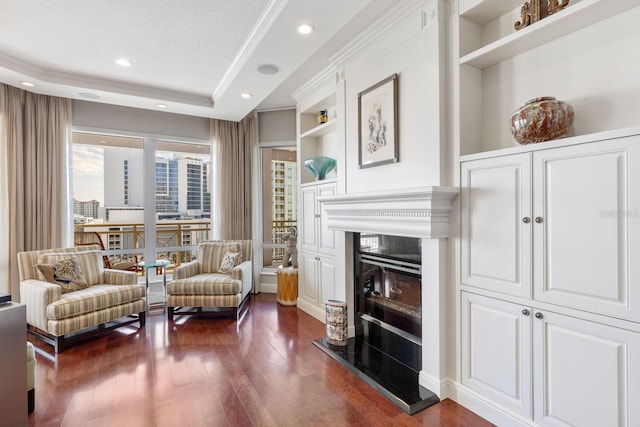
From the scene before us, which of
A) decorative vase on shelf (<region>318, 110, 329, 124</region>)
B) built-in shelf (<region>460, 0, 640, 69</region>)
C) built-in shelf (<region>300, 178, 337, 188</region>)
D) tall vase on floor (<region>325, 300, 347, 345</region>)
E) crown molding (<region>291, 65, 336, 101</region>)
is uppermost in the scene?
crown molding (<region>291, 65, 336, 101</region>)

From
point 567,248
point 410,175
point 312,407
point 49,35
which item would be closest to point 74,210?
point 49,35

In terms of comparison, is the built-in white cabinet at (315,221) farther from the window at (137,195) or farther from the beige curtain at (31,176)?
the beige curtain at (31,176)

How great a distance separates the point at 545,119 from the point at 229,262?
359 centimetres

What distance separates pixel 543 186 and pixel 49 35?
12.5 ft

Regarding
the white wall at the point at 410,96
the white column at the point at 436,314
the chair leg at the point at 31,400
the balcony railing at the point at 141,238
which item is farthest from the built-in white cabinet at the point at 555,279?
the balcony railing at the point at 141,238

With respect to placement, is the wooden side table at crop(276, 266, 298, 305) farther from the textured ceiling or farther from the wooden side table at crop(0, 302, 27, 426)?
the wooden side table at crop(0, 302, 27, 426)

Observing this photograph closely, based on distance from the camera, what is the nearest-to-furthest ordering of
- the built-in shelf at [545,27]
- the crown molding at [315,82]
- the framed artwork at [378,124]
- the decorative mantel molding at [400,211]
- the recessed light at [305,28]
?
the built-in shelf at [545,27] → the decorative mantel molding at [400,211] → the recessed light at [305,28] → the framed artwork at [378,124] → the crown molding at [315,82]

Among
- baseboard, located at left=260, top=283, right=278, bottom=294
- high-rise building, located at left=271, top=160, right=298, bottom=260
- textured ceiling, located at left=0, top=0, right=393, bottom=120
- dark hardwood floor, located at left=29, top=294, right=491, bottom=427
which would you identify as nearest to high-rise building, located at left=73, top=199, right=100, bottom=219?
textured ceiling, located at left=0, top=0, right=393, bottom=120

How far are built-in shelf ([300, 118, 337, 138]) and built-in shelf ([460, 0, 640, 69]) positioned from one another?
165 centimetres

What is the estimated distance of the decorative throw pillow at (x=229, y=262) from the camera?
4113mm

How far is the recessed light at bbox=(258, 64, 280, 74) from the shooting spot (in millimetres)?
3079

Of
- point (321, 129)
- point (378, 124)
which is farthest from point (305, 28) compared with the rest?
point (321, 129)

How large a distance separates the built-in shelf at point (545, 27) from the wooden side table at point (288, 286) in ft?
10.4

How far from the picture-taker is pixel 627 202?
140 centimetres
